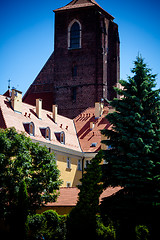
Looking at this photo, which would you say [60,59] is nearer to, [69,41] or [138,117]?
[69,41]

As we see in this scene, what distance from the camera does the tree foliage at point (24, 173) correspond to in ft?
103

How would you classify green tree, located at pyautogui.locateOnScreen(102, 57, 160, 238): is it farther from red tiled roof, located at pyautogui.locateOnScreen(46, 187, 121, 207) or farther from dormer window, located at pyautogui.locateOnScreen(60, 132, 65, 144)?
dormer window, located at pyautogui.locateOnScreen(60, 132, 65, 144)

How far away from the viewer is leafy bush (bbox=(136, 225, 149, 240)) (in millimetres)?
28578

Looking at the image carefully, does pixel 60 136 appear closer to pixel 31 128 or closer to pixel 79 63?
pixel 31 128

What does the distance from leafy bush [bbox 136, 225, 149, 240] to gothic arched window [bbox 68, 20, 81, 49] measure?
129ft

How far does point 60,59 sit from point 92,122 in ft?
52.0

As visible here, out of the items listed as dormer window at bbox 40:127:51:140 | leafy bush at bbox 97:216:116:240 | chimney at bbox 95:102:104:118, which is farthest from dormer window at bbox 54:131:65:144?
leafy bush at bbox 97:216:116:240

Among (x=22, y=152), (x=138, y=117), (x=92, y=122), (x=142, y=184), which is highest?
(x=92, y=122)

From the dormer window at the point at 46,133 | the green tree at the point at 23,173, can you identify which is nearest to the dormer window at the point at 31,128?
the dormer window at the point at 46,133

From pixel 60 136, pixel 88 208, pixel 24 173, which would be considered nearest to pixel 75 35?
pixel 60 136

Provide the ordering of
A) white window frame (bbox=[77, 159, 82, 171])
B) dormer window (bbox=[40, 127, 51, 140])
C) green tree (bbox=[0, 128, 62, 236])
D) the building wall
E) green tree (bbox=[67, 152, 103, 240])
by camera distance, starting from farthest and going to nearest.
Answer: white window frame (bbox=[77, 159, 82, 171])
the building wall
dormer window (bbox=[40, 127, 51, 140])
green tree (bbox=[0, 128, 62, 236])
green tree (bbox=[67, 152, 103, 240])

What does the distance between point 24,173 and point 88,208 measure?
19.6 ft

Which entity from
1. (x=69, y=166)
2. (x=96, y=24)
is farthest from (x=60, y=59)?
(x=69, y=166)

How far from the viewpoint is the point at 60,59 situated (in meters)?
64.9
